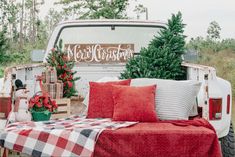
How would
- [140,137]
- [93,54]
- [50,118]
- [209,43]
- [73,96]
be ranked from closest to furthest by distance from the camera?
[140,137] < [50,118] < [73,96] < [93,54] < [209,43]

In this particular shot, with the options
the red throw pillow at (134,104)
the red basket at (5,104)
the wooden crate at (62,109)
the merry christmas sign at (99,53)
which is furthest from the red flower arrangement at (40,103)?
the merry christmas sign at (99,53)

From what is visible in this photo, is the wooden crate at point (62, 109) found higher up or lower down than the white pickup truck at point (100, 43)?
lower down

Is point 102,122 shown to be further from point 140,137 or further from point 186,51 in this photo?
point 186,51

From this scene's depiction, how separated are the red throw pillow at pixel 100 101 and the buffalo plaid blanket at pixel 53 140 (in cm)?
59

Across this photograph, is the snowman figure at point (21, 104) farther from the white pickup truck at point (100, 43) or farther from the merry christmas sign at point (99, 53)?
the merry christmas sign at point (99, 53)

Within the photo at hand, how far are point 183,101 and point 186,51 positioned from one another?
4.65 ft

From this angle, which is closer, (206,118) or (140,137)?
(140,137)

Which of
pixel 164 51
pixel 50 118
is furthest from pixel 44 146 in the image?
pixel 164 51

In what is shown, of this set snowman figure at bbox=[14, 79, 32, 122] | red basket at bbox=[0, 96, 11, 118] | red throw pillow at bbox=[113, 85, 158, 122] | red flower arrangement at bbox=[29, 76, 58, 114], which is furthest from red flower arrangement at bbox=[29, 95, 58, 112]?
red throw pillow at bbox=[113, 85, 158, 122]

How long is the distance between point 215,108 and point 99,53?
2.13 meters

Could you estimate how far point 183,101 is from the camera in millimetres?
4730

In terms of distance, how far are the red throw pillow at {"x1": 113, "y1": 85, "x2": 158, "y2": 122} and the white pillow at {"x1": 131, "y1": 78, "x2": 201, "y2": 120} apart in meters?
0.08

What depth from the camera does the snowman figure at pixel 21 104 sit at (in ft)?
15.7

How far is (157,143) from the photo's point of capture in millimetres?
4039
